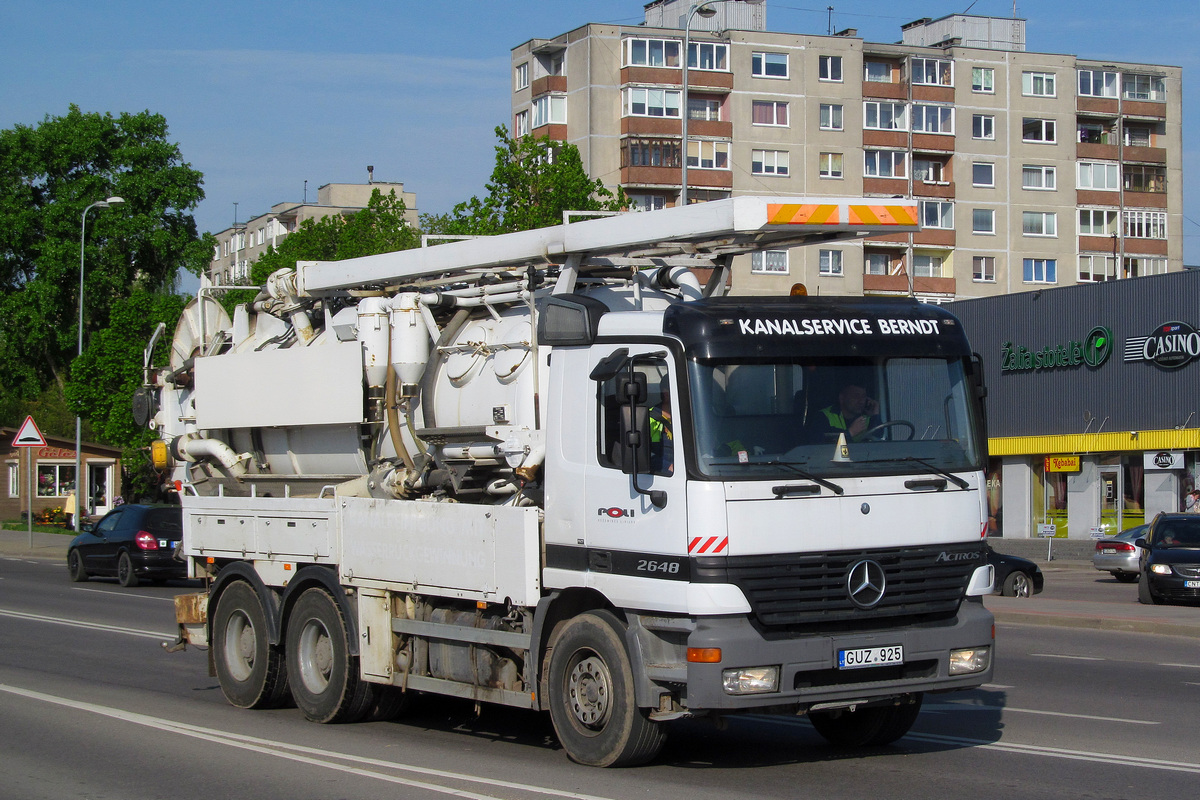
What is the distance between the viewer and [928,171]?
75812mm

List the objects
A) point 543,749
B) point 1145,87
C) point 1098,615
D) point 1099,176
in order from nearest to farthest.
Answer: point 543,749 < point 1098,615 < point 1099,176 < point 1145,87

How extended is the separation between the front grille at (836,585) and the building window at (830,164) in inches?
2654

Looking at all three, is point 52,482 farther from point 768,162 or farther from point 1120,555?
point 1120,555

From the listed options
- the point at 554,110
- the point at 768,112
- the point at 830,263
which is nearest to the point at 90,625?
the point at 554,110

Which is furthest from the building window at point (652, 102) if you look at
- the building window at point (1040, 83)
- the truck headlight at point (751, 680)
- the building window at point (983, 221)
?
the truck headlight at point (751, 680)

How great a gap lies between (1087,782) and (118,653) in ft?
36.9

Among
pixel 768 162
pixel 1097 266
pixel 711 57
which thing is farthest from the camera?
pixel 1097 266

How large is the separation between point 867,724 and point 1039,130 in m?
74.5

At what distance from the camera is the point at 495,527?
898 centimetres

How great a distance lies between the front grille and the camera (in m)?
7.55

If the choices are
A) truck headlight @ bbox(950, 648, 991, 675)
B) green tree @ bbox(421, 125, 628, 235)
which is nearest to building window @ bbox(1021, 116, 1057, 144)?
green tree @ bbox(421, 125, 628, 235)

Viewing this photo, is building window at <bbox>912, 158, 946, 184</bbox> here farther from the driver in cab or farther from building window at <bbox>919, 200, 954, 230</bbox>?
the driver in cab

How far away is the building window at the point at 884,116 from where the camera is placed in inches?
2923

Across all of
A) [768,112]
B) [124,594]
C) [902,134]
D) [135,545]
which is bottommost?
[124,594]
